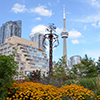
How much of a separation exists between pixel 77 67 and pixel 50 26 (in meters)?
14.5

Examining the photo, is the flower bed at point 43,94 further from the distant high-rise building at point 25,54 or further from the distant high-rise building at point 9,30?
the distant high-rise building at point 9,30

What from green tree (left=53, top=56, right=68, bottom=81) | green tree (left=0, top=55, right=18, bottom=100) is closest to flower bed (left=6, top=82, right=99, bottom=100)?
green tree (left=0, top=55, right=18, bottom=100)

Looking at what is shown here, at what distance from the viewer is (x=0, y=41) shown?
4596 inches

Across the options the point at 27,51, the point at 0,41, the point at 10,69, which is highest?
the point at 0,41

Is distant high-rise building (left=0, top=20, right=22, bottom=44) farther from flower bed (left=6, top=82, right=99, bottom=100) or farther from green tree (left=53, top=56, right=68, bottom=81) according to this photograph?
flower bed (left=6, top=82, right=99, bottom=100)

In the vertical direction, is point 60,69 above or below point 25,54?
below

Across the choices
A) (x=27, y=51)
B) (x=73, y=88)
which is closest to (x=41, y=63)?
(x=27, y=51)

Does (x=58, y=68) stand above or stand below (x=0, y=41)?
below

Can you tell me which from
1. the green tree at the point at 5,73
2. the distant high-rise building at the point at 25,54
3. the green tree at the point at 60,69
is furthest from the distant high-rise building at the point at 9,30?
the green tree at the point at 5,73

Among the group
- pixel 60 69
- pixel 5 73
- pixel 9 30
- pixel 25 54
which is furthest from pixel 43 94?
pixel 9 30

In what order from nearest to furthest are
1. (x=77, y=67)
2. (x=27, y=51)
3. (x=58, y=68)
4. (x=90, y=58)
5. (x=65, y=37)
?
(x=58, y=68)
(x=90, y=58)
(x=77, y=67)
(x=27, y=51)
(x=65, y=37)

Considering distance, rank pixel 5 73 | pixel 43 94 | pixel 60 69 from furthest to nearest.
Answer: pixel 60 69
pixel 43 94
pixel 5 73

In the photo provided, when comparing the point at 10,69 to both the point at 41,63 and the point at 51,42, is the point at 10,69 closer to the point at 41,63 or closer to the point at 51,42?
the point at 51,42

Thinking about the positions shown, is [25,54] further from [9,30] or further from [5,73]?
[9,30]
